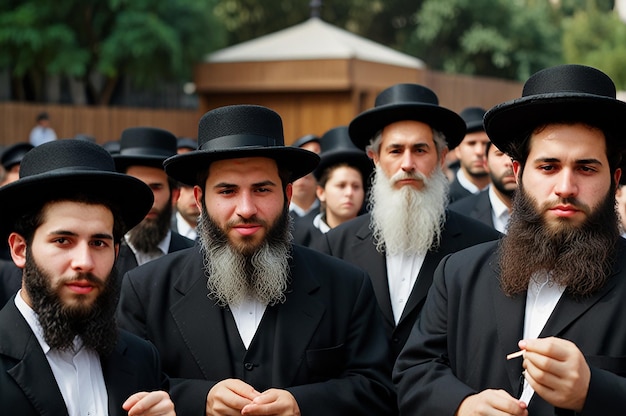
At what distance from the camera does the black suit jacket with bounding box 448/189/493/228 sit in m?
6.90

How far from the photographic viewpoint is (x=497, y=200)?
699 centimetres

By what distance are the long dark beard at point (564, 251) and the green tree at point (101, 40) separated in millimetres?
17934

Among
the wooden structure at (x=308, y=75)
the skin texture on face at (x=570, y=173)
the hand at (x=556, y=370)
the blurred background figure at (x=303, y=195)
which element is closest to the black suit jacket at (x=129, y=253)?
the blurred background figure at (x=303, y=195)

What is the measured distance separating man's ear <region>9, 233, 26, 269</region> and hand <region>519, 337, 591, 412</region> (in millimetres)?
1824

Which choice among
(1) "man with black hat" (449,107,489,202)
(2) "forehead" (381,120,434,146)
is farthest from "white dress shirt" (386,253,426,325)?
(1) "man with black hat" (449,107,489,202)

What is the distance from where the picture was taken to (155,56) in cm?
2198

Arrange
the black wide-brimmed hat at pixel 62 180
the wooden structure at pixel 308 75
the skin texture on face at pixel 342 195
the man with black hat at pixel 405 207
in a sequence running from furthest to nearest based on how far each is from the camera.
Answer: the wooden structure at pixel 308 75 < the skin texture on face at pixel 342 195 < the man with black hat at pixel 405 207 < the black wide-brimmed hat at pixel 62 180

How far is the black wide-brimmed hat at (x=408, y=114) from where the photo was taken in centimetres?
562

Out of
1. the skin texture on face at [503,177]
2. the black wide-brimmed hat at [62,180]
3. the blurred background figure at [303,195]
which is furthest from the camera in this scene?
the blurred background figure at [303,195]

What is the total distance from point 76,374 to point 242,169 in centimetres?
120

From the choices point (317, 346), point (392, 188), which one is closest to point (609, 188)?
point (317, 346)

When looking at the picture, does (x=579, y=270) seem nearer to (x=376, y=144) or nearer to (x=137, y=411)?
(x=137, y=411)

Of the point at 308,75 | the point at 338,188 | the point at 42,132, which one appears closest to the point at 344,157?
the point at 338,188

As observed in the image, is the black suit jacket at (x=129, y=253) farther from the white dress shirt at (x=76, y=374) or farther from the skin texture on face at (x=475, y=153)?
the skin texture on face at (x=475, y=153)
